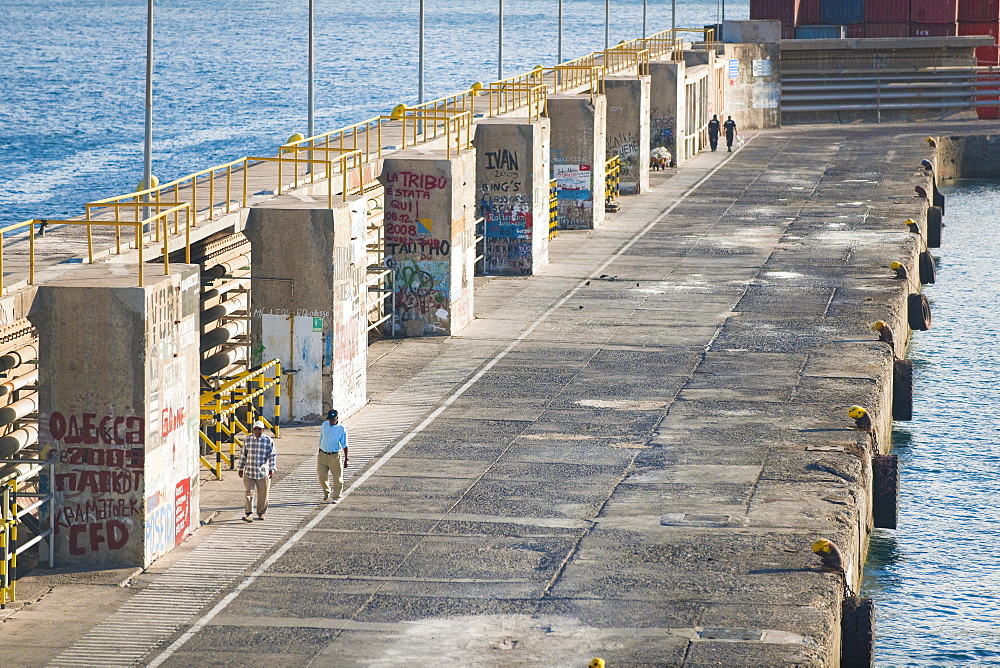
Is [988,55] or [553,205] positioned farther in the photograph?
[988,55]

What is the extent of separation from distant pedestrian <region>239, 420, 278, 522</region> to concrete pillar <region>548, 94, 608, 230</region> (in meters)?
33.8

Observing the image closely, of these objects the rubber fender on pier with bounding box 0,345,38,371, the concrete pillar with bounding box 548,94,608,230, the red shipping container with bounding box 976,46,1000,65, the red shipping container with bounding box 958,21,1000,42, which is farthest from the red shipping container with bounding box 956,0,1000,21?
the rubber fender on pier with bounding box 0,345,38,371

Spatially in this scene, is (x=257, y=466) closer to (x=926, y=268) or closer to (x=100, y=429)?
(x=100, y=429)

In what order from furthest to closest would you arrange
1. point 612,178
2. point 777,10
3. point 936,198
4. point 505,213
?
point 777,10 < point 936,198 < point 612,178 < point 505,213

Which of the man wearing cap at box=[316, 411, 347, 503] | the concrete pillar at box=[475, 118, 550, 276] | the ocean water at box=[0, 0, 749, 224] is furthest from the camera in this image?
the ocean water at box=[0, 0, 749, 224]

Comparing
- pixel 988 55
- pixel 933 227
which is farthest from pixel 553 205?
pixel 988 55

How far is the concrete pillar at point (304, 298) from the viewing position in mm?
29891

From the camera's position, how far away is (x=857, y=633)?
21297mm

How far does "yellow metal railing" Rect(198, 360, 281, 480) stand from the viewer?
27.3m

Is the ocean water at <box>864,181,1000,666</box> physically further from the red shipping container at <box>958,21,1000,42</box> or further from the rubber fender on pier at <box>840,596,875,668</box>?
the red shipping container at <box>958,21,1000,42</box>

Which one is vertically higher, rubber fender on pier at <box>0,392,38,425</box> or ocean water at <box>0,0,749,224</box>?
ocean water at <box>0,0,749,224</box>

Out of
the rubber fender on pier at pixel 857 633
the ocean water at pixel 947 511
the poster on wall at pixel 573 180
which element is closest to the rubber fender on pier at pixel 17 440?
the rubber fender on pier at pixel 857 633

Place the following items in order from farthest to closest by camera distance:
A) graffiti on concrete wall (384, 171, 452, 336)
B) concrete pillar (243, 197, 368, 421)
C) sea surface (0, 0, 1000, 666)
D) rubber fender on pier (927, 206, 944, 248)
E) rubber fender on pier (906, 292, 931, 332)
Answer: rubber fender on pier (927, 206, 944, 248)
rubber fender on pier (906, 292, 931, 332)
graffiti on concrete wall (384, 171, 452, 336)
concrete pillar (243, 197, 368, 421)
sea surface (0, 0, 1000, 666)

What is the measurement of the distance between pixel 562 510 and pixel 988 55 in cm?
7809
